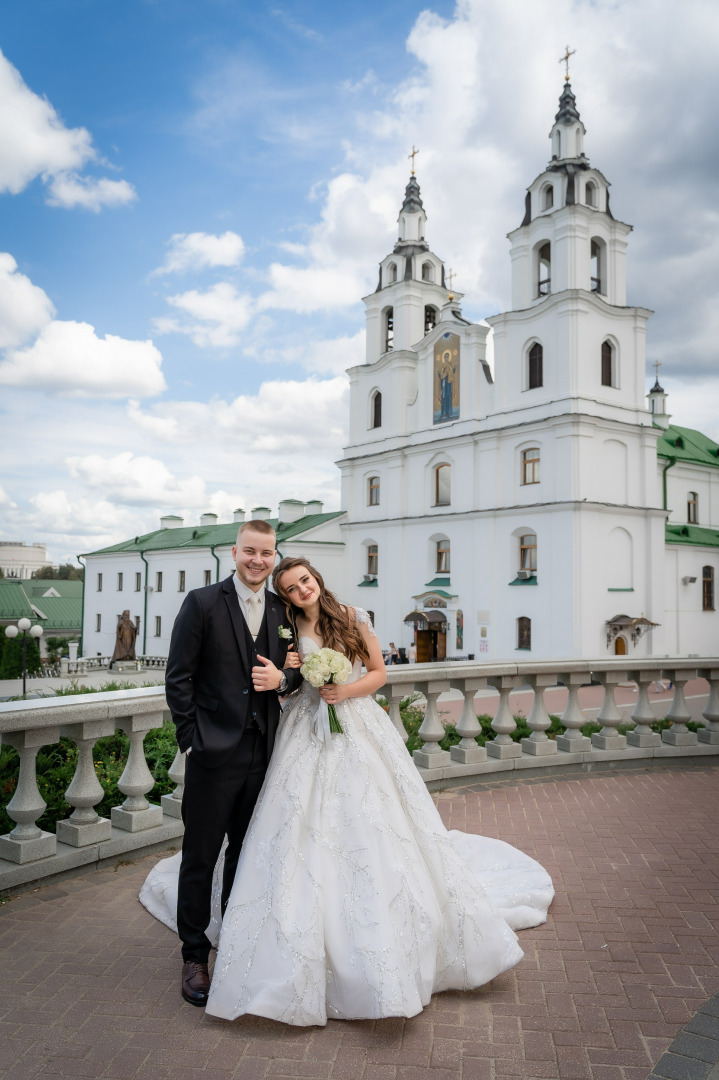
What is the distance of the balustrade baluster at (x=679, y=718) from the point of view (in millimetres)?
7895

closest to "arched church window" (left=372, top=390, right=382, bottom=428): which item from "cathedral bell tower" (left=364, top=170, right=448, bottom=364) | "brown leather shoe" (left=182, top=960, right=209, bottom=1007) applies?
"cathedral bell tower" (left=364, top=170, right=448, bottom=364)

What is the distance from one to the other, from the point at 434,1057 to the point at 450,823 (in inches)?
113

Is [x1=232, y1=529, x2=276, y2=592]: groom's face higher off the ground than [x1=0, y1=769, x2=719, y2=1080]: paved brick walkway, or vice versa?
[x1=232, y1=529, x2=276, y2=592]: groom's face

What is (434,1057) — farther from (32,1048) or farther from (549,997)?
(32,1048)

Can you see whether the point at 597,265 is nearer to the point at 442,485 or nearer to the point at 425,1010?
the point at 442,485

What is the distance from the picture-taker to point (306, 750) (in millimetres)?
3684

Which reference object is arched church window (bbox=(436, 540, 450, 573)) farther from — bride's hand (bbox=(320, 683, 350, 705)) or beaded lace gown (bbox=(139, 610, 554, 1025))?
bride's hand (bbox=(320, 683, 350, 705))

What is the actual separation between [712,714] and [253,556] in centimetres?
645

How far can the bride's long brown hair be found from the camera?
382 centimetres

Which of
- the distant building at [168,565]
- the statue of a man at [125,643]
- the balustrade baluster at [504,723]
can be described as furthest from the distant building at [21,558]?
the balustrade baluster at [504,723]

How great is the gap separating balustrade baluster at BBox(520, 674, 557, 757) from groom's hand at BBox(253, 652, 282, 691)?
4.20 metres

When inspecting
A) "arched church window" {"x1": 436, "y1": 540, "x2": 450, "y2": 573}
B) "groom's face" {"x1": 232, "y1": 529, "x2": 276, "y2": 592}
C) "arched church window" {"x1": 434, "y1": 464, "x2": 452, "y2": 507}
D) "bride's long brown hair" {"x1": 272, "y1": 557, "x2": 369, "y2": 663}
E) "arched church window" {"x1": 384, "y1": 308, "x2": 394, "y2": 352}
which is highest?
"arched church window" {"x1": 384, "y1": 308, "x2": 394, "y2": 352}

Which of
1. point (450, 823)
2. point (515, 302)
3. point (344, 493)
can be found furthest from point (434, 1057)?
point (344, 493)

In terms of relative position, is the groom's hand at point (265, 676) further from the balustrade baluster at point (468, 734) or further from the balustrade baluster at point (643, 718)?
the balustrade baluster at point (643, 718)
